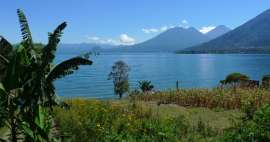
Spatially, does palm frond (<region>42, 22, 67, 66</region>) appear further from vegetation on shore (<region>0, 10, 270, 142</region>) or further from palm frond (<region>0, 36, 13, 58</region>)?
palm frond (<region>0, 36, 13, 58</region>)

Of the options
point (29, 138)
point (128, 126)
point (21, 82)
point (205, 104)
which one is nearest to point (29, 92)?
point (21, 82)

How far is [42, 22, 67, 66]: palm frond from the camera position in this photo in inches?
379

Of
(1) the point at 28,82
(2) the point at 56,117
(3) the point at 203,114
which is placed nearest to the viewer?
(1) the point at 28,82

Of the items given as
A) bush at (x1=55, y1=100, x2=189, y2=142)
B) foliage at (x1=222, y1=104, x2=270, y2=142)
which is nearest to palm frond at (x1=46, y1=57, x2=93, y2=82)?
bush at (x1=55, y1=100, x2=189, y2=142)

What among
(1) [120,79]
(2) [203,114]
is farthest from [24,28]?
(1) [120,79]

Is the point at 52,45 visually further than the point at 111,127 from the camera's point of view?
No

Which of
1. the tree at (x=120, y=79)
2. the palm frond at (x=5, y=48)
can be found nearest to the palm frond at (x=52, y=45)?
the palm frond at (x=5, y=48)

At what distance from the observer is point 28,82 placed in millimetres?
9297

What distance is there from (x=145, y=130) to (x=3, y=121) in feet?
13.0

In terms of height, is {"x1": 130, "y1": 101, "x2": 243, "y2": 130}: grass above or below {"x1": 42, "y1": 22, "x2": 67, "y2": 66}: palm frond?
below

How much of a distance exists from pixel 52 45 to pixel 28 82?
0.90 metres

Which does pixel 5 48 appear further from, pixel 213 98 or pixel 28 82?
pixel 213 98

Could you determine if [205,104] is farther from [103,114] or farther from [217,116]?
[103,114]

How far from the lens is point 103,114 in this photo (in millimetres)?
Result: 13242
